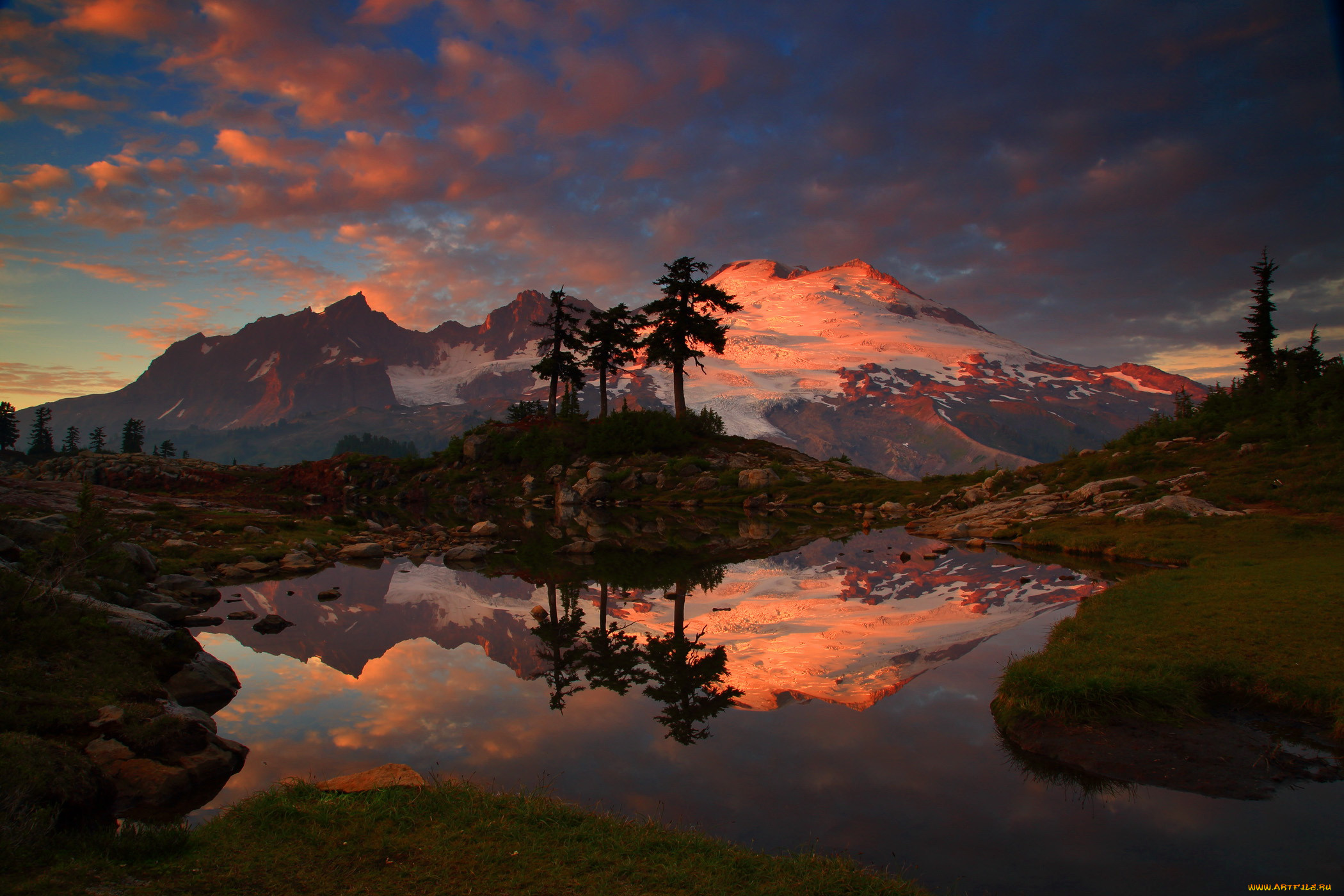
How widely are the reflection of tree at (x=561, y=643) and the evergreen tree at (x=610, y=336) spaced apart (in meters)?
51.8

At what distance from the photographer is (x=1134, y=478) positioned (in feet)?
104

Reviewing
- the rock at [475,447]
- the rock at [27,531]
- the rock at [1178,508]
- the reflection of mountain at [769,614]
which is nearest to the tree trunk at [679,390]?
the rock at [475,447]

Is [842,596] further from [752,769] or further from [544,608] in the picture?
[752,769]

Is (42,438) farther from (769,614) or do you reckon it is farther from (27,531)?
(769,614)

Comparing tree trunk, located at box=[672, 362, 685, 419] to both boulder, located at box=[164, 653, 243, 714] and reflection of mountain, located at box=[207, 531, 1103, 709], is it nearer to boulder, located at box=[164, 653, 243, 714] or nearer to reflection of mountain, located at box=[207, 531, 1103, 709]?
reflection of mountain, located at box=[207, 531, 1103, 709]

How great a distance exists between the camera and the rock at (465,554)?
28859 mm

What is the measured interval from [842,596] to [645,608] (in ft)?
20.6

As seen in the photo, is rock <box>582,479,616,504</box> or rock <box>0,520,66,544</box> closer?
rock <box>0,520,66,544</box>

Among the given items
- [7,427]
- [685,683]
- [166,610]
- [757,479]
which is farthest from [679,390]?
[7,427]

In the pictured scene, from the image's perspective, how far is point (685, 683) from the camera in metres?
12.6

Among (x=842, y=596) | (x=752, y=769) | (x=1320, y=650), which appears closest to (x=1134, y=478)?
(x=842, y=596)

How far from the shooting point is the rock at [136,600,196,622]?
1548cm

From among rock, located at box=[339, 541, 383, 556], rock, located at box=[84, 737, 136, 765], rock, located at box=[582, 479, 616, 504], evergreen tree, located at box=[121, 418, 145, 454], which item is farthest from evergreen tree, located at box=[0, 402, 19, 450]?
rock, located at box=[84, 737, 136, 765]

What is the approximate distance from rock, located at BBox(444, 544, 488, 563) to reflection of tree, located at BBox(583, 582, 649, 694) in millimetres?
13250
